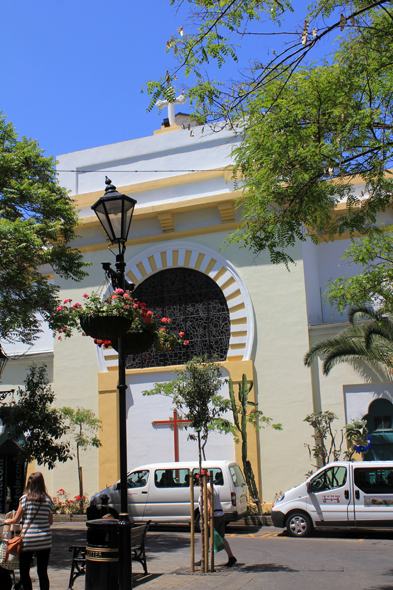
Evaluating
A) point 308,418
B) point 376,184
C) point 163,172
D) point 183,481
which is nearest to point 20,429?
point 183,481

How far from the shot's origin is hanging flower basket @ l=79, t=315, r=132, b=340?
6.75 meters

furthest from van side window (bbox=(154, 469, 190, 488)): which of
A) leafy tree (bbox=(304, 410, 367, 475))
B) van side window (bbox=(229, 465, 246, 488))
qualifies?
leafy tree (bbox=(304, 410, 367, 475))

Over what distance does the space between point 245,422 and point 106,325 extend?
10091 millimetres

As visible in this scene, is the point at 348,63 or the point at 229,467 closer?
the point at 348,63

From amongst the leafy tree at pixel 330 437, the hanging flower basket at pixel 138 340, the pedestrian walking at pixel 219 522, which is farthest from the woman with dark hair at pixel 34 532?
the leafy tree at pixel 330 437

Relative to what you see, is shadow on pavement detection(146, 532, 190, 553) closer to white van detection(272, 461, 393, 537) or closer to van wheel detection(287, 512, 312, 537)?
white van detection(272, 461, 393, 537)

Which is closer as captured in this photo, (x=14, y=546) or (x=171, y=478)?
(x=14, y=546)

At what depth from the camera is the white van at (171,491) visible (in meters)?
13.9

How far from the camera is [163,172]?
19422 mm

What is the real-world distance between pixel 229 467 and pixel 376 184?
8.49 metres

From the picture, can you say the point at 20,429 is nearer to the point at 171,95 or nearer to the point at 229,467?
the point at 229,467

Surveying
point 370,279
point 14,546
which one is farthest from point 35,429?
point 370,279

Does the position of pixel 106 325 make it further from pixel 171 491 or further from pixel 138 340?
pixel 171 491

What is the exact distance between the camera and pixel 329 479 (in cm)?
1270
